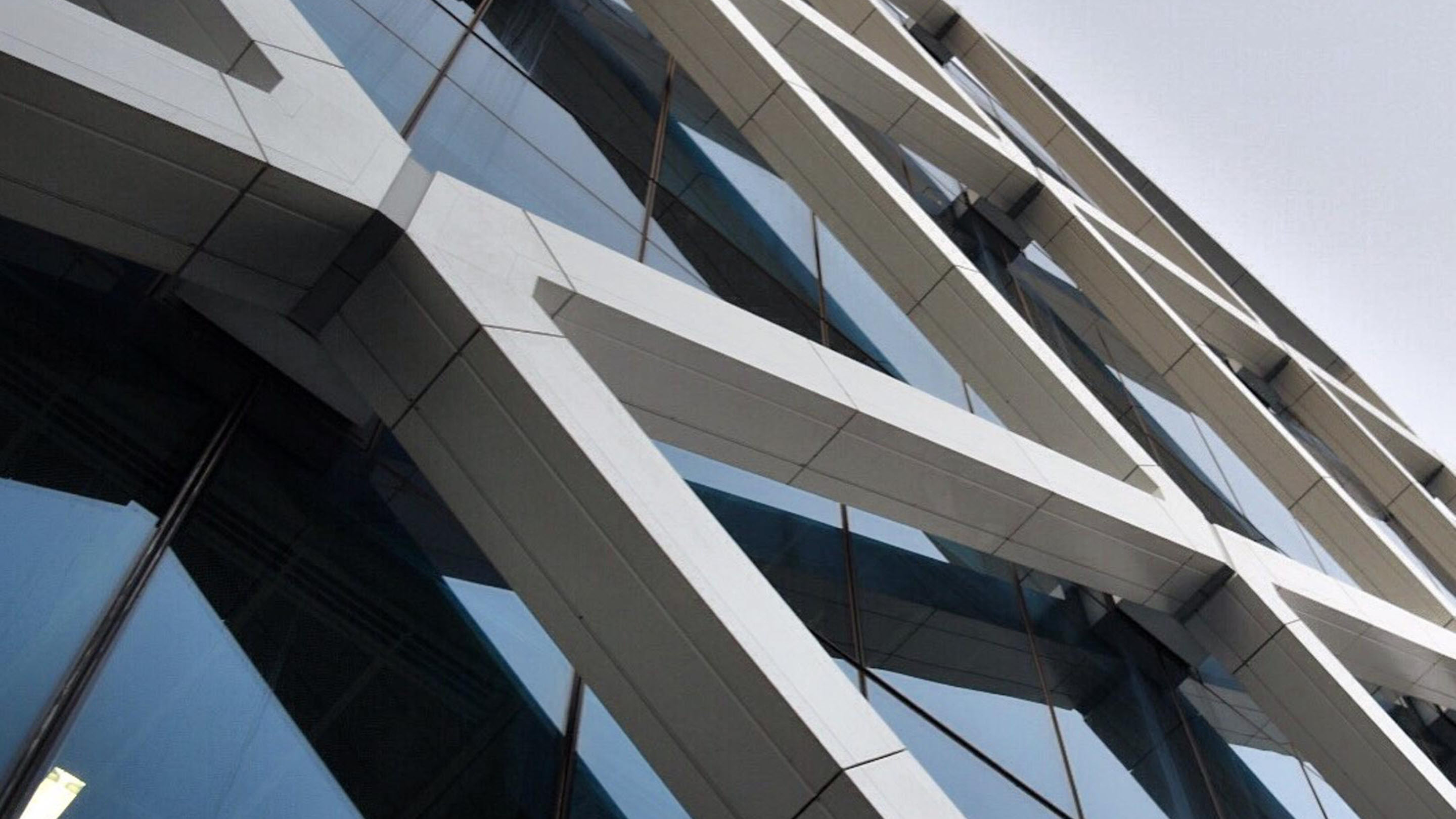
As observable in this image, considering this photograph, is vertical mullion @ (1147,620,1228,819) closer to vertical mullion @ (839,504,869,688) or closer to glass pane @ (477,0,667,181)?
vertical mullion @ (839,504,869,688)

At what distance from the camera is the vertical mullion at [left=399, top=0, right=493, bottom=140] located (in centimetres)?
817

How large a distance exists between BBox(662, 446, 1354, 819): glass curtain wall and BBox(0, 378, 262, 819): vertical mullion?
297 cm

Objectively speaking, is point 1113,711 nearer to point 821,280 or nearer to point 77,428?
point 821,280

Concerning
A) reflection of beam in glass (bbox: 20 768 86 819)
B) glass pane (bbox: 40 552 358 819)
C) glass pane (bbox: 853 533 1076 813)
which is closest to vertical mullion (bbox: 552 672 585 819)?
glass pane (bbox: 40 552 358 819)

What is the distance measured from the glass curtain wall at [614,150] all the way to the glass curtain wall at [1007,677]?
89.9 inches

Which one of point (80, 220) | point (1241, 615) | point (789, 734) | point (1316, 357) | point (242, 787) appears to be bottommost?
point (242, 787)

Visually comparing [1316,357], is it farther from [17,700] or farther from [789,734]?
[17,700]

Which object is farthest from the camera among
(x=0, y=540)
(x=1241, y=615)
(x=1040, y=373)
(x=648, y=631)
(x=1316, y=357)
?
(x=1316, y=357)

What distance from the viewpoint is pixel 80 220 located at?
17.5 feet

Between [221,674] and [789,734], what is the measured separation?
84.9 inches

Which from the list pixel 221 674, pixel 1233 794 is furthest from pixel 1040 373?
pixel 221 674

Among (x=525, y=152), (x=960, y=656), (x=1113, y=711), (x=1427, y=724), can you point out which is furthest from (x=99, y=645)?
(x=1427, y=724)

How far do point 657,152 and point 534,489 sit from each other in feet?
19.3

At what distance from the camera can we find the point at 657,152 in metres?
10.9
